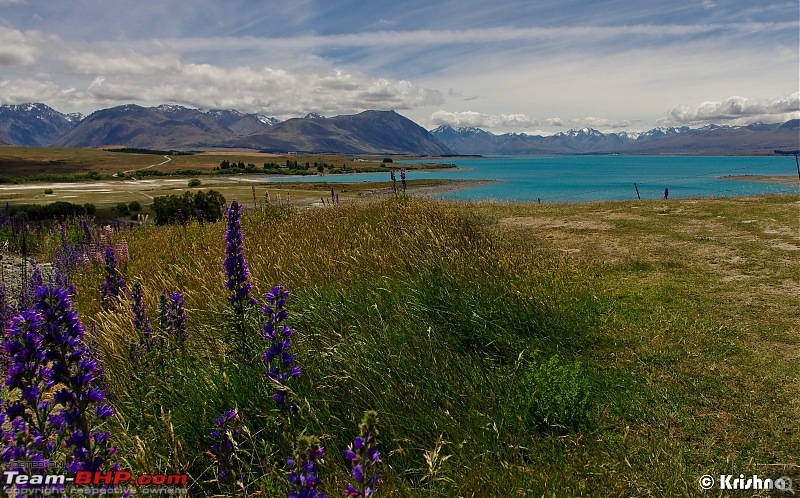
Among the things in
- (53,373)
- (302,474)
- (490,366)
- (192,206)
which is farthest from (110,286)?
(192,206)

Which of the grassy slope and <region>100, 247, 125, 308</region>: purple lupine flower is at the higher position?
<region>100, 247, 125, 308</region>: purple lupine flower

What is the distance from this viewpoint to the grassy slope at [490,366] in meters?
3.61

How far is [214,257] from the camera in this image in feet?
29.2

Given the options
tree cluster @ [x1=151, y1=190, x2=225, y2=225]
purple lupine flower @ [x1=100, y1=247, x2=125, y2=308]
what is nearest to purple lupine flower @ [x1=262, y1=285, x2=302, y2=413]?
purple lupine flower @ [x1=100, y1=247, x2=125, y2=308]

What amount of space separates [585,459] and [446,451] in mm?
1115

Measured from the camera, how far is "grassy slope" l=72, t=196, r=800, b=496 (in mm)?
3607

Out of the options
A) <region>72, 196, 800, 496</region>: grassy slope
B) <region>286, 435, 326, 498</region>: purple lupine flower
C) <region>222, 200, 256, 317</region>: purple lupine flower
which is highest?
<region>222, 200, 256, 317</region>: purple lupine flower

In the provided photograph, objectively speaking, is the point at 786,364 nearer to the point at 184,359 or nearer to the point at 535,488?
the point at 535,488

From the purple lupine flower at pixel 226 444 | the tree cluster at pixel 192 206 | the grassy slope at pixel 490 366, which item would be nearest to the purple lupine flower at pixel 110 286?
the grassy slope at pixel 490 366

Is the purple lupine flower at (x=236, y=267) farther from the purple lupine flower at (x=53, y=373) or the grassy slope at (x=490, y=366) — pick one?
the purple lupine flower at (x=53, y=373)

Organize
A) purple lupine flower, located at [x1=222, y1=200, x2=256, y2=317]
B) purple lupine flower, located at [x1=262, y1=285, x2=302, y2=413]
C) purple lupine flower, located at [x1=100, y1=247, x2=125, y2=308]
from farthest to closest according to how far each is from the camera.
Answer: purple lupine flower, located at [x1=100, y1=247, x2=125, y2=308], purple lupine flower, located at [x1=222, y1=200, x2=256, y2=317], purple lupine flower, located at [x1=262, y1=285, x2=302, y2=413]

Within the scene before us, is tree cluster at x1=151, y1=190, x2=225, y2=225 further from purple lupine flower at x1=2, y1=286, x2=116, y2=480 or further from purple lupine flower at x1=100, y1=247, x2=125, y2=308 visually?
purple lupine flower at x1=2, y1=286, x2=116, y2=480

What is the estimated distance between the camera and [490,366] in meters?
5.16

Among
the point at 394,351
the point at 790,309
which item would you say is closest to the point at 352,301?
the point at 394,351
